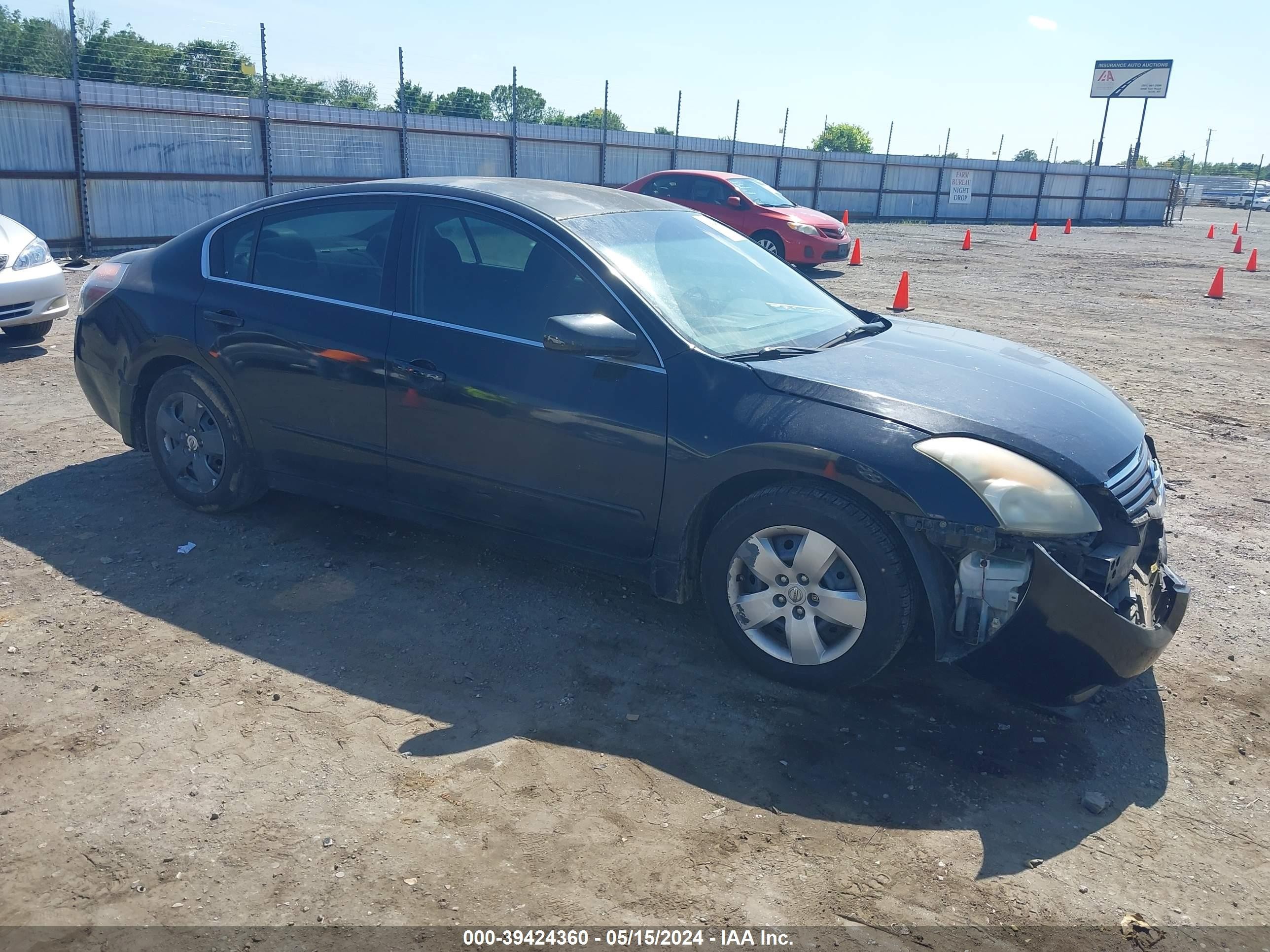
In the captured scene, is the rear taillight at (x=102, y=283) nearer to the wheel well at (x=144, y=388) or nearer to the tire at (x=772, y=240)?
the wheel well at (x=144, y=388)

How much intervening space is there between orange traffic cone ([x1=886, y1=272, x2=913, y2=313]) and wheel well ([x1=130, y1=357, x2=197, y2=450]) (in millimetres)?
9663

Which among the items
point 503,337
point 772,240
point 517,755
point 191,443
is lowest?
point 517,755

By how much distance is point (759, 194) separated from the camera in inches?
710

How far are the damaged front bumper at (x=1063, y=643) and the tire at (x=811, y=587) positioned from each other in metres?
0.33

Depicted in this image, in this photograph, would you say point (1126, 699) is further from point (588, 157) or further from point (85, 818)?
point (588, 157)

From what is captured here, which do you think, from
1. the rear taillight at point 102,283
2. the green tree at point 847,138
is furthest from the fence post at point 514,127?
the green tree at point 847,138

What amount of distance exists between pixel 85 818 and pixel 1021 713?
310 cm

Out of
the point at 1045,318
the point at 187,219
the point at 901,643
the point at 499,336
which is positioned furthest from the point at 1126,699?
the point at 187,219

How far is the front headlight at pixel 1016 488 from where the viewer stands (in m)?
3.23

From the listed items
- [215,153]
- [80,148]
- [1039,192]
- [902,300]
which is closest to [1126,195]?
[1039,192]

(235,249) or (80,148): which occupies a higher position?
(80,148)

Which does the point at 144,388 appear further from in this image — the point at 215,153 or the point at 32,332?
the point at 215,153

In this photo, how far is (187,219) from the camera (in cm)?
1680

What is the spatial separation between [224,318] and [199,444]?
2.31ft
